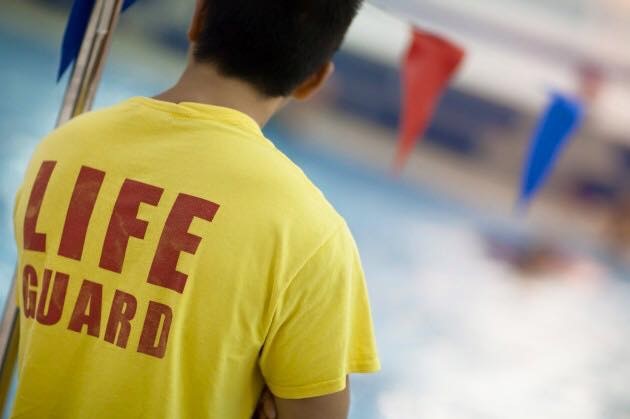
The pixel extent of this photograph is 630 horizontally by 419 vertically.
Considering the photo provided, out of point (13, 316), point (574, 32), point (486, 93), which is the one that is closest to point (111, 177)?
point (13, 316)

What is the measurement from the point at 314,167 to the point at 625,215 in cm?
299

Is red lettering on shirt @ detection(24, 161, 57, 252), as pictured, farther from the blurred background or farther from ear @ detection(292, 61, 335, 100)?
the blurred background

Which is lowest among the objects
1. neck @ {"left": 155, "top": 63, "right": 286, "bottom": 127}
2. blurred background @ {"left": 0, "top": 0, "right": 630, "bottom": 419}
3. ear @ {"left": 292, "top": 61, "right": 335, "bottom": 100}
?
blurred background @ {"left": 0, "top": 0, "right": 630, "bottom": 419}

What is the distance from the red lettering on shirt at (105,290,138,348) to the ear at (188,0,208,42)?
248mm

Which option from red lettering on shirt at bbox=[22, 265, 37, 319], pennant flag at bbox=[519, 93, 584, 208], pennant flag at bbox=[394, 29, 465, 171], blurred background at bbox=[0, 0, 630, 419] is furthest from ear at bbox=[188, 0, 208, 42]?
pennant flag at bbox=[519, 93, 584, 208]

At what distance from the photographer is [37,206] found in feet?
2.50

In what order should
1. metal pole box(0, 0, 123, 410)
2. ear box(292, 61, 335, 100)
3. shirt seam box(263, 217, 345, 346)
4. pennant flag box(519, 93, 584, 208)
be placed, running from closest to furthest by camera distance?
shirt seam box(263, 217, 345, 346)
ear box(292, 61, 335, 100)
metal pole box(0, 0, 123, 410)
pennant flag box(519, 93, 584, 208)

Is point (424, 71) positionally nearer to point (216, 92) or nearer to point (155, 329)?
point (216, 92)

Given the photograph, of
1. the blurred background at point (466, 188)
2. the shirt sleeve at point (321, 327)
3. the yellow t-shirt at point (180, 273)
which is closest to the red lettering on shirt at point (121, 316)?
the yellow t-shirt at point (180, 273)

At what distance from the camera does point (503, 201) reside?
22.6 feet

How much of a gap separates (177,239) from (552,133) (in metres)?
1.08

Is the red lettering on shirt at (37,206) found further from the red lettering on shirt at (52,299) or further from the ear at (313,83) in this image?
the ear at (313,83)

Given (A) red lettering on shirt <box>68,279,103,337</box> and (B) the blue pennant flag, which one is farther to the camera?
(B) the blue pennant flag

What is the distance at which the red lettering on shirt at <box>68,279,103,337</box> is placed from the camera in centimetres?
73
